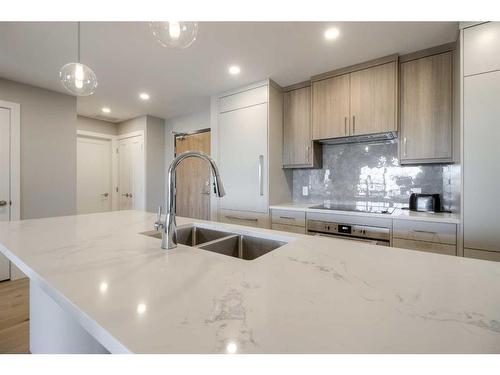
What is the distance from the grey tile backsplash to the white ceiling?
3.28ft

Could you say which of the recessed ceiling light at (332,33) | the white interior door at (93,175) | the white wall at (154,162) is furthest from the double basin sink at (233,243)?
the white interior door at (93,175)

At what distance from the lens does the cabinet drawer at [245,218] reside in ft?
9.64

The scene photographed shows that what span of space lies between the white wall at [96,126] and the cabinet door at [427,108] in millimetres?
4951

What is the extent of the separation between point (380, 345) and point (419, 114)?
249 cm

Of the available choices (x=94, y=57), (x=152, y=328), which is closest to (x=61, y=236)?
(x=152, y=328)

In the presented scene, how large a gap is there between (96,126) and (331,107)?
4.36 meters

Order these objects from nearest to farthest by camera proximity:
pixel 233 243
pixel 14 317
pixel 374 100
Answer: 1. pixel 233 243
2. pixel 14 317
3. pixel 374 100

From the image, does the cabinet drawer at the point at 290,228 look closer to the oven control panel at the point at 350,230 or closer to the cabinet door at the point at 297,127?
the oven control panel at the point at 350,230

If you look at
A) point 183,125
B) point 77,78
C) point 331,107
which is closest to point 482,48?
point 331,107

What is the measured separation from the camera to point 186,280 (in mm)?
712

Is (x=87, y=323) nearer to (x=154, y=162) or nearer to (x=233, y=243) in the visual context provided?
(x=233, y=243)

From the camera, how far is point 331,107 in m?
2.70

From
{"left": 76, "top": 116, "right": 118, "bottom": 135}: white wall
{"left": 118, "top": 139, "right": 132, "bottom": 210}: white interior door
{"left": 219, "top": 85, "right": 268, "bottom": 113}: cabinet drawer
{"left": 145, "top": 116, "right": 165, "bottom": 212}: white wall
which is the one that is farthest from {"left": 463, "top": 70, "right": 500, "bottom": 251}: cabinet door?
{"left": 76, "top": 116, "right": 118, "bottom": 135}: white wall

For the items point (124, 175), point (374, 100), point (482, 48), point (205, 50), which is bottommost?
point (124, 175)
